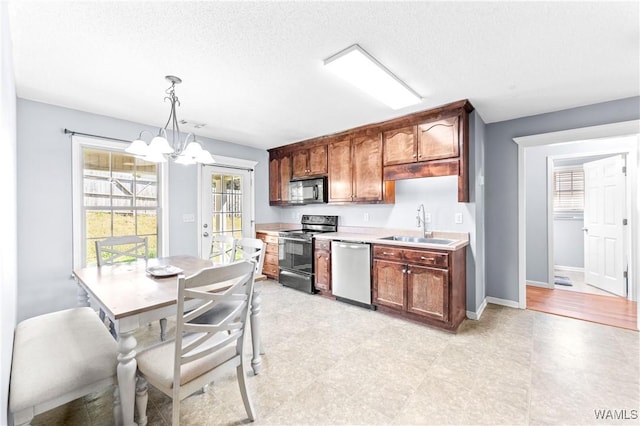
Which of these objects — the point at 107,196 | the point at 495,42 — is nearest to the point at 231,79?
the point at 495,42

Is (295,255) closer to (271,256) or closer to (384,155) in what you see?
(271,256)

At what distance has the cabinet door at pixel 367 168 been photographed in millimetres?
3812

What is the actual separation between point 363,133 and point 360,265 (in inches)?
72.0

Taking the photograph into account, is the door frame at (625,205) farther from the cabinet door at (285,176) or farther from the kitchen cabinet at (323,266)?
the cabinet door at (285,176)

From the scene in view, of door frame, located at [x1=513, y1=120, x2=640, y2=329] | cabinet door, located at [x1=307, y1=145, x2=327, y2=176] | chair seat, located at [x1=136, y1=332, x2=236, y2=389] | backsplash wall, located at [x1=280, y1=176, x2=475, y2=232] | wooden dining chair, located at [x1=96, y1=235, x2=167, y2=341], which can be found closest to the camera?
chair seat, located at [x1=136, y1=332, x2=236, y2=389]

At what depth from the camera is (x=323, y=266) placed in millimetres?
4000

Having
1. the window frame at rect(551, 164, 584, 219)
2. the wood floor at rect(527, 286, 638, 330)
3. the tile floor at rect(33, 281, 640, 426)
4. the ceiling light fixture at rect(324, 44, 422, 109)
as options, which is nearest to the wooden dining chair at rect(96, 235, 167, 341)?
the tile floor at rect(33, 281, 640, 426)

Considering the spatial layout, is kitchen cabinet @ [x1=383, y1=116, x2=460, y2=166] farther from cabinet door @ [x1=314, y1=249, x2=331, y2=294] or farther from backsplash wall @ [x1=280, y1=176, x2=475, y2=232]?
cabinet door @ [x1=314, y1=249, x2=331, y2=294]

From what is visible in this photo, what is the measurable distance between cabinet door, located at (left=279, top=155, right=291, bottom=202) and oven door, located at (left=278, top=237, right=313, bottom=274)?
34.7 inches

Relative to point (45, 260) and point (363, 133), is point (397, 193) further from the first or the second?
point (45, 260)

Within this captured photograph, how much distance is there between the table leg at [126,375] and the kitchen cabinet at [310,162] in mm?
3479

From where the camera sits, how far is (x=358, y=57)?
6.77 ft

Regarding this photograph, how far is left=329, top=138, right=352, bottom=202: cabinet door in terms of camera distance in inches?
165

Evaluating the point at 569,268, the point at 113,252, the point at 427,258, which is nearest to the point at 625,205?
the point at 569,268
